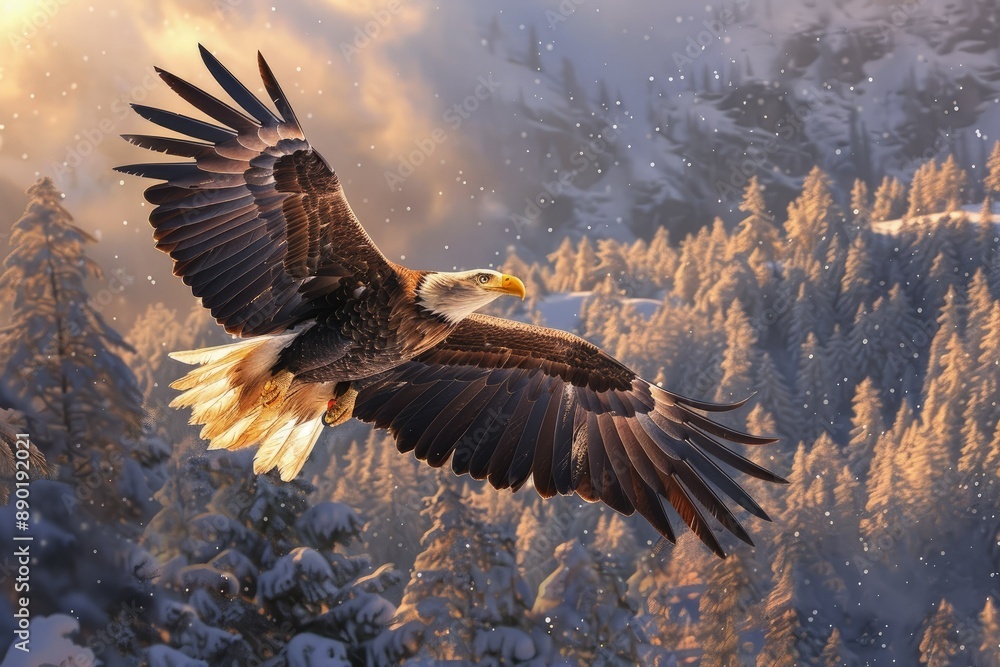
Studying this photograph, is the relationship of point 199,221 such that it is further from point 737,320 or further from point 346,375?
point 737,320

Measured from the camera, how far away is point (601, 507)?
120ft

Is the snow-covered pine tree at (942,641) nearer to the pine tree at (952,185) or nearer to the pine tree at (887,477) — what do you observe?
the pine tree at (887,477)

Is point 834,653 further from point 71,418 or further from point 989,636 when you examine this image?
point 71,418

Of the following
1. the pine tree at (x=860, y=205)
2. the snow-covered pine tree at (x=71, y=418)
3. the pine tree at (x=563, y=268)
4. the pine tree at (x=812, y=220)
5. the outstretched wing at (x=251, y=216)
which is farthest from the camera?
the pine tree at (x=860, y=205)

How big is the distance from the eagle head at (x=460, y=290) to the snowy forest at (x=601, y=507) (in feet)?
9.28

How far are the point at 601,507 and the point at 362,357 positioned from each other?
103 ft

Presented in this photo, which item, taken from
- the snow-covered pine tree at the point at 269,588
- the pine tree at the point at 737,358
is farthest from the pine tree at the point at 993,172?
the snow-covered pine tree at the point at 269,588

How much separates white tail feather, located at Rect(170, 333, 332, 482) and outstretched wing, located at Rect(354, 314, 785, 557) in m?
0.45

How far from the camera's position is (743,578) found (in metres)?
26.3

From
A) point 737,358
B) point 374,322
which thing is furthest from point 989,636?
point 374,322

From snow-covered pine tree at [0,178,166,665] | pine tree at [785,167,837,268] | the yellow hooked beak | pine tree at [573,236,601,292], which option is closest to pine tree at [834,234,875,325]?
pine tree at [785,167,837,268]

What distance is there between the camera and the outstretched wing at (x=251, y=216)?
5.53 meters

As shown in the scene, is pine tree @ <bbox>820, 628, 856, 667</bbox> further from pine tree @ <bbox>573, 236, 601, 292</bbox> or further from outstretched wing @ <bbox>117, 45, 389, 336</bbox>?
outstretched wing @ <bbox>117, 45, 389, 336</bbox>

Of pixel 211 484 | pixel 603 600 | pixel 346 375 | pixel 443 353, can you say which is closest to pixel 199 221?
pixel 346 375
